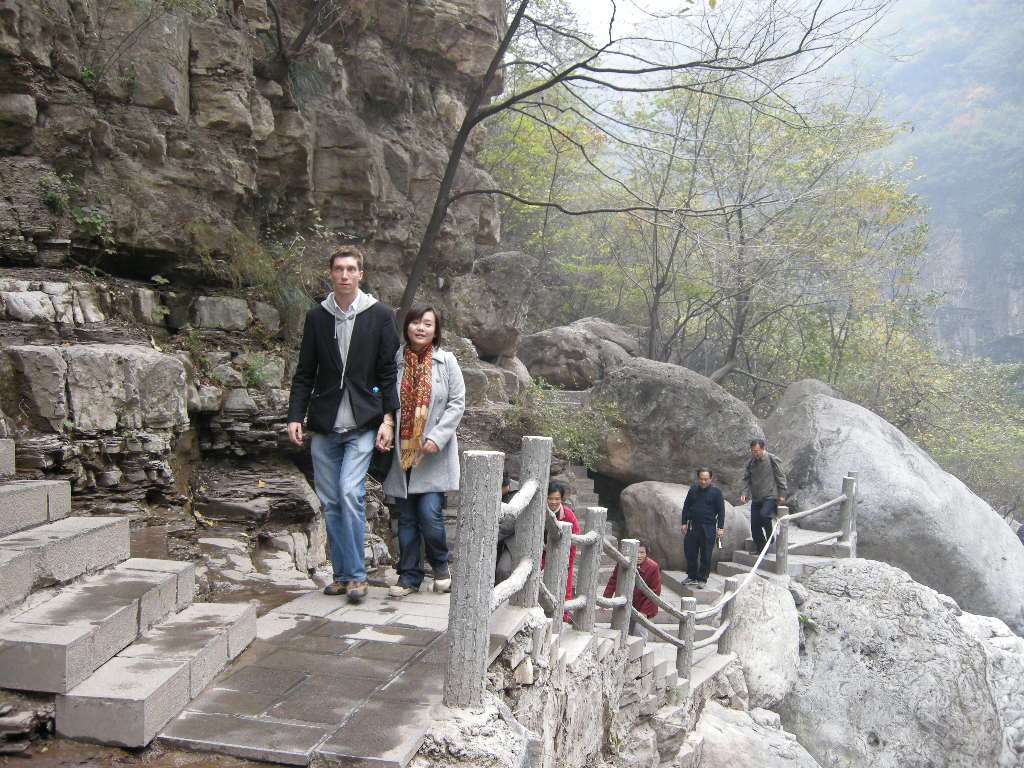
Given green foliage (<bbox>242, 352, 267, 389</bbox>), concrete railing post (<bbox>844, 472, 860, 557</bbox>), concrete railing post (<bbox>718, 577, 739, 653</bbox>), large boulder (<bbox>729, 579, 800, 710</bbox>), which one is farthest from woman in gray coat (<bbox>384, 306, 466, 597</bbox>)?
concrete railing post (<bbox>844, 472, 860, 557</bbox>)

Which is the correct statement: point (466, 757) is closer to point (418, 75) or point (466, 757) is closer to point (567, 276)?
point (418, 75)

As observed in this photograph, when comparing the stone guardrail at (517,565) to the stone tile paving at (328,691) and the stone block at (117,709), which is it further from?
the stone block at (117,709)

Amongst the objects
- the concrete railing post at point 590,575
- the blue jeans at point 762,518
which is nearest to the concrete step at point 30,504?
the concrete railing post at point 590,575

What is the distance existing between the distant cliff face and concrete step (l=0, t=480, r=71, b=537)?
408 centimetres

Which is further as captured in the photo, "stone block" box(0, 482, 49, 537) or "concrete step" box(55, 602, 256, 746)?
"stone block" box(0, 482, 49, 537)

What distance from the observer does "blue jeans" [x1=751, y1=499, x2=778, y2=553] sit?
11.4 meters

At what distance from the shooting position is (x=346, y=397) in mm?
4164

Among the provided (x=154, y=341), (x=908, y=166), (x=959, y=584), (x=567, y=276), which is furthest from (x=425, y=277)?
(x=908, y=166)

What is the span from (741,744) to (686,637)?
1.34m

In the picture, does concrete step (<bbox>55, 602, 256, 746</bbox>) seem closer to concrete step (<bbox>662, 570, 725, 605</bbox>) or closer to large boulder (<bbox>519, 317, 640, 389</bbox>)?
concrete step (<bbox>662, 570, 725, 605</bbox>)

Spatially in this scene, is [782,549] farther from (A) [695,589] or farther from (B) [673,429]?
(B) [673,429]

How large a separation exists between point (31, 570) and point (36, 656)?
22.1 inches

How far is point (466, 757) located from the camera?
2.64 meters

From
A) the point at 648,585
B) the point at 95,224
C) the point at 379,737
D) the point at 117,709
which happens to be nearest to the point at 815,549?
the point at 648,585
